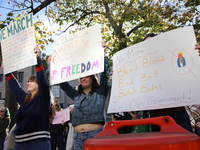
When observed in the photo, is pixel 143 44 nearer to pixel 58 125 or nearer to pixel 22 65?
pixel 22 65

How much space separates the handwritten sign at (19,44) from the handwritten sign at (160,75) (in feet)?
4.54

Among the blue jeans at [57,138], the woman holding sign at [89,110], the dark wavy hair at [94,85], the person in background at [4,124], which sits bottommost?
the blue jeans at [57,138]

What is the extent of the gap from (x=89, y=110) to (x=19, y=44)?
5.06ft

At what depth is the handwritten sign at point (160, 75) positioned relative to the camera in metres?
1.57

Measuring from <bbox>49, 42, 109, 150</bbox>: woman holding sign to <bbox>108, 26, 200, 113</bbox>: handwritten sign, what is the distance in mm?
599

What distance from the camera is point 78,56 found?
2.79 metres

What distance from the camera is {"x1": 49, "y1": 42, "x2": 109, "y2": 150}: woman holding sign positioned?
8.05 feet

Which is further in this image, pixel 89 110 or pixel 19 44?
pixel 19 44

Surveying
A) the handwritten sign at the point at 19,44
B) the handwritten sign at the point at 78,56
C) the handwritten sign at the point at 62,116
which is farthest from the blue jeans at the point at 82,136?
the handwritten sign at the point at 62,116

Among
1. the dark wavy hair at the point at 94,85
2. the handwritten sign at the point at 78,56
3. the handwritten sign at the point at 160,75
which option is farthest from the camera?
the dark wavy hair at the point at 94,85

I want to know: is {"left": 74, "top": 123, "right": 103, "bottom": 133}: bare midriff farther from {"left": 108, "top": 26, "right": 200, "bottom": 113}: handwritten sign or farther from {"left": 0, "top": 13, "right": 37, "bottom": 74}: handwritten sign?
{"left": 0, "top": 13, "right": 37, "bottom": 74}: handwritten sign

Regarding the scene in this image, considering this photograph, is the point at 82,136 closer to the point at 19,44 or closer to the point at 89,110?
the point at 89,110

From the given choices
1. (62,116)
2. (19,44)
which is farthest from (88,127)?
(62,116)

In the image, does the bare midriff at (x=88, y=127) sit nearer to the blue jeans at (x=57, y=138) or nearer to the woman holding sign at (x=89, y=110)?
the woman holding sign at (x=89, y=110)
